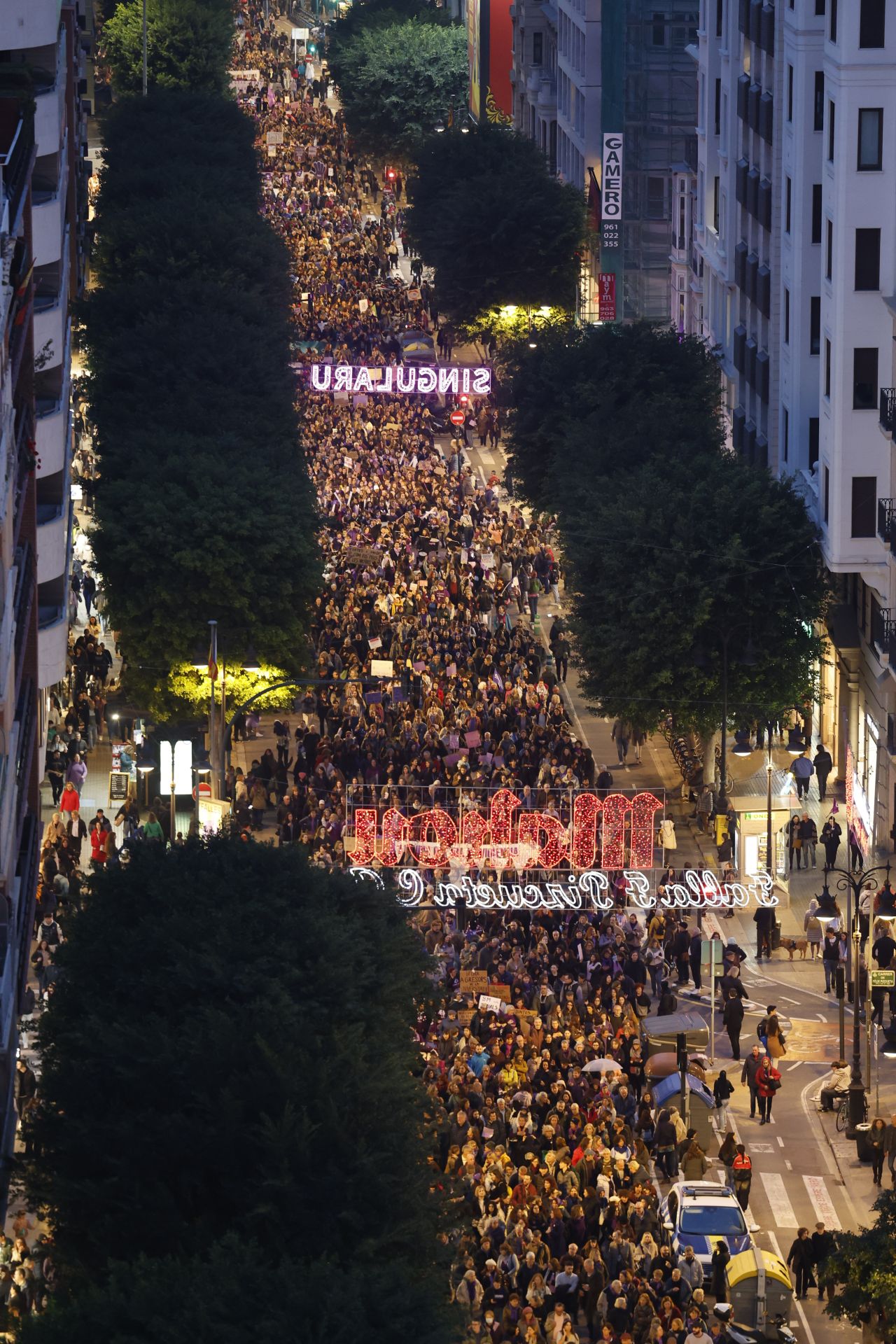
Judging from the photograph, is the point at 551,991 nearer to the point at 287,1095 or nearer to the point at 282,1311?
the point at 287,1095

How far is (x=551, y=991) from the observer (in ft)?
182

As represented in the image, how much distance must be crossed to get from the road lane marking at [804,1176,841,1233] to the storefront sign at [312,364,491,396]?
6164cm

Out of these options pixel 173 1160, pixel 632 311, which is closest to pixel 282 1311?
pixel 173 1160

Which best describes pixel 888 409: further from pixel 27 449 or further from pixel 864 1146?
pixel 864 1146

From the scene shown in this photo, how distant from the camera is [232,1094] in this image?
38.4 meters

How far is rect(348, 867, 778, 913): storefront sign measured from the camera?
192 feet

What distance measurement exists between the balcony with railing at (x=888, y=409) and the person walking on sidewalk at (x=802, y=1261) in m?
26.6

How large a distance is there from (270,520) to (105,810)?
882cm

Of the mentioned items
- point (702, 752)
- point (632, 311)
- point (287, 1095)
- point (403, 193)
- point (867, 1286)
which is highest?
point (403, 193)

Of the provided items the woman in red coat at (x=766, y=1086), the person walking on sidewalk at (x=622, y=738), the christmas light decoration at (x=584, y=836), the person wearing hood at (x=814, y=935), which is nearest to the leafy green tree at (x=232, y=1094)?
the woman in red coat at (x=766, y=1086)

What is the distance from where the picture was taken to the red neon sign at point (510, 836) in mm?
59688

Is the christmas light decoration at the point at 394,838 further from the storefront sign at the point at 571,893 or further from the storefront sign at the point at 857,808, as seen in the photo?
the storefront sign at the point at 857,808

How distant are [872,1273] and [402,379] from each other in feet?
247

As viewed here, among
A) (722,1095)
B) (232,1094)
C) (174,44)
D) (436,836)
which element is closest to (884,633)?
(436,836)
